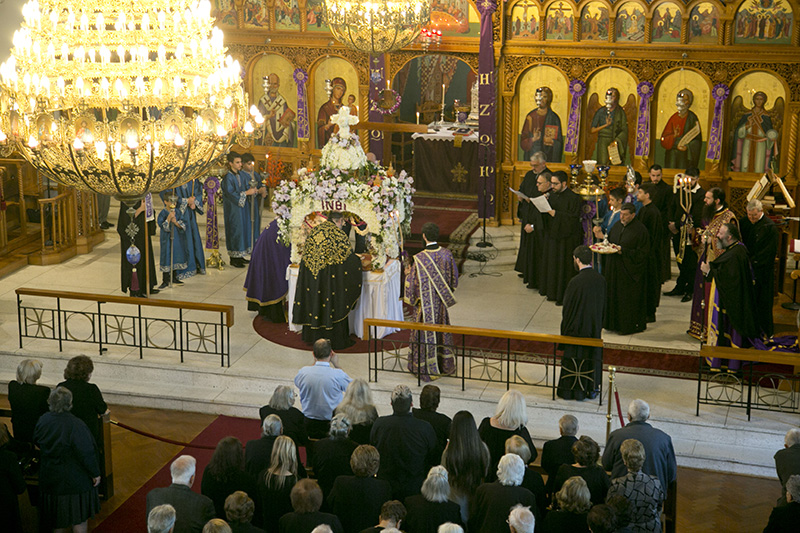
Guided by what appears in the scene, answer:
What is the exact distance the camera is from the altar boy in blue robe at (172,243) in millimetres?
16172

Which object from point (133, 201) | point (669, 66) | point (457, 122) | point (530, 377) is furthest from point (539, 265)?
point (133, 201)

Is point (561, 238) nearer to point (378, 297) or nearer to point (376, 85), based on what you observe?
point (378, 297)

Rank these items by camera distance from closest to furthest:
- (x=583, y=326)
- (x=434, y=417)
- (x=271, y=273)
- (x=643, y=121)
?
1. (x=434, y=417)
2. (x=583, y=326)
3. (x=271, y=273)
4. (x=643, y=121)

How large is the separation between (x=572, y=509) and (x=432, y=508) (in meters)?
1.00

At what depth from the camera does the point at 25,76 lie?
7.64m

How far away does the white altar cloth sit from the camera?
45.2ft

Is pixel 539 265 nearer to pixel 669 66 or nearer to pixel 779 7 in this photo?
pixel 669 66

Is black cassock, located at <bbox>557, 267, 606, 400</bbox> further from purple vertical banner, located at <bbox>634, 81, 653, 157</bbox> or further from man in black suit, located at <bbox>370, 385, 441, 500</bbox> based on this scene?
purple vertical banner, located at <bbox>634, 81, 653, 157</bbox>

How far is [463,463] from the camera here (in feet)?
27.6

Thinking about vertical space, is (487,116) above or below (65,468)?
above

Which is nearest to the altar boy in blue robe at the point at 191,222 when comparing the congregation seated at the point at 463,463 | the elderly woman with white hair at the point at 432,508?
the congregation seated at the point at 463,463

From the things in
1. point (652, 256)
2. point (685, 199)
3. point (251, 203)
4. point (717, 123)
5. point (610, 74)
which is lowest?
point (652, 256)

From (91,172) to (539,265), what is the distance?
9527 millimetres

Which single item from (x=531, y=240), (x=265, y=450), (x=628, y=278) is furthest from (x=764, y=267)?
(x=265, y=450)
